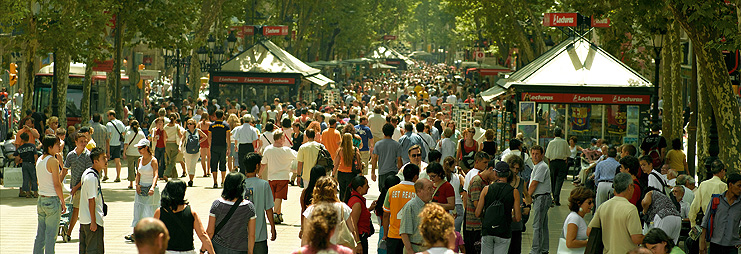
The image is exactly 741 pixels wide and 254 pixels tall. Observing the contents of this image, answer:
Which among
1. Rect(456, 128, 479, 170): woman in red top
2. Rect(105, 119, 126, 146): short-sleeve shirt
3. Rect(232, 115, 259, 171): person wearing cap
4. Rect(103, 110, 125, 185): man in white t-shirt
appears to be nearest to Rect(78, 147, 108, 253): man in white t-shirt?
Rect(456, 128, 479, 170): woman in red top

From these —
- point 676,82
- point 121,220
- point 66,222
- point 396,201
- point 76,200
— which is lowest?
point 121,220

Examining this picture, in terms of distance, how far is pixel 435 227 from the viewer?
6.25 metres

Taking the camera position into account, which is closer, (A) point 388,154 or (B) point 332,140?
(A) point 388,154

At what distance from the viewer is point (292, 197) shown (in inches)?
720

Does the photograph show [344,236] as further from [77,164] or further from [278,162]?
[278,162]

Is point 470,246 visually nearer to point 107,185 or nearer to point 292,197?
point 292,197

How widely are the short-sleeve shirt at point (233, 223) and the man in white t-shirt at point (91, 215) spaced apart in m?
2.36

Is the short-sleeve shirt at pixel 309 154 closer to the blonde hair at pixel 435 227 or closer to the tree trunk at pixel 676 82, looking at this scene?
the blonde hair at pixel 435 227

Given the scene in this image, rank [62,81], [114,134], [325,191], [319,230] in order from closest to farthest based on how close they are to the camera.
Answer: [319,230], [325,191], [114,134], [62,81]

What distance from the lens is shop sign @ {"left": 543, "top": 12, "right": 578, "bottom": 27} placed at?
81.2ft

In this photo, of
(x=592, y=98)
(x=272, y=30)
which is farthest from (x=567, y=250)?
(x=272, y=30)

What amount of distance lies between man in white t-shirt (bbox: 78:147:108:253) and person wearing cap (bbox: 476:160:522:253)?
395 cm

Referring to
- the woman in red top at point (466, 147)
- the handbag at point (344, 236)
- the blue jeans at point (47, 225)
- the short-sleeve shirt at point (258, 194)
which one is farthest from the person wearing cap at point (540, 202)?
the blue jeans at point (47, 225)

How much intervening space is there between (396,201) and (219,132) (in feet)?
34.5
